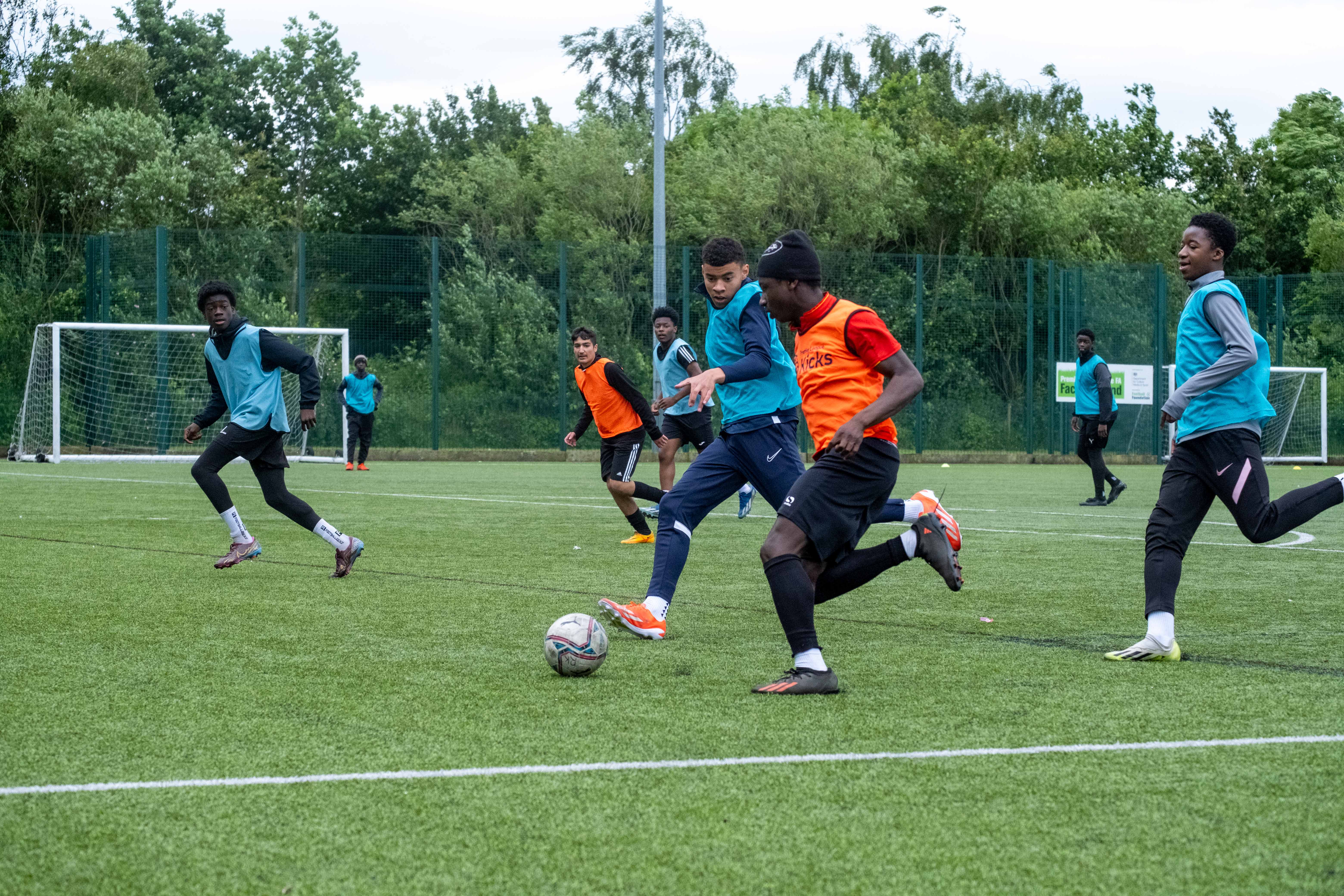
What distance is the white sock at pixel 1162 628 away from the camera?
6020mm

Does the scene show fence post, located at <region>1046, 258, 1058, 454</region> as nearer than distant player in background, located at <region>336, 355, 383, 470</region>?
No

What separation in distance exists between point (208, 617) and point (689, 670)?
2693 millimetres

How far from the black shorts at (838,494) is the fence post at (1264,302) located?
3020 cm

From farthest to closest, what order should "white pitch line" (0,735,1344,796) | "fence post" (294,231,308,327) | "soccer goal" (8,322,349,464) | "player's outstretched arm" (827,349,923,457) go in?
"fence post" (294,231,308,327), "soccer goal" (8,322,349,464), "player's outstretched arm" (827,349,923,457), "white pitch line" (0,735,1344,796)

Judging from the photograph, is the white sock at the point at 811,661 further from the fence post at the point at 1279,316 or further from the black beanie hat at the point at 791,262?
the fence post at the point at 1279,316

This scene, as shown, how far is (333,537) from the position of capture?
29.9 feet

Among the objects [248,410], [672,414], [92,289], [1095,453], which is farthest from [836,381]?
[92,289]

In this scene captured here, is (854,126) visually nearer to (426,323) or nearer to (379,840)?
(426,323)

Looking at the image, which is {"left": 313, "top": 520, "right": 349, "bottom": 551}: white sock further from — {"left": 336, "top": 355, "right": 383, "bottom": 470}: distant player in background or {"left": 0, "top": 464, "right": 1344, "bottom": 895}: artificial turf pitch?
{"left": 336, "top": 355, "right": 383, "bottom": 470}: distant player in background

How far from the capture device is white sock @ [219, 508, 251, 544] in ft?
31.5

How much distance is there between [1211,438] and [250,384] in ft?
19.9

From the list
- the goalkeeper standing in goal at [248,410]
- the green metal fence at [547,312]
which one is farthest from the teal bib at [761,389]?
the green metal fence at [547,312]

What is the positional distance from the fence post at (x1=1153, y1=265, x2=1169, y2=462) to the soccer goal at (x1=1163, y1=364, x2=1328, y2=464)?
205mm

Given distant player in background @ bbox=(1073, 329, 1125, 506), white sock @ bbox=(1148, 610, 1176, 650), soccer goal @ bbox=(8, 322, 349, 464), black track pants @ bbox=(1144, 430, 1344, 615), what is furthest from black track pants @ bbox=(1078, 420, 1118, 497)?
soccer goal @ bbox=(8, 322, 349, 464)
